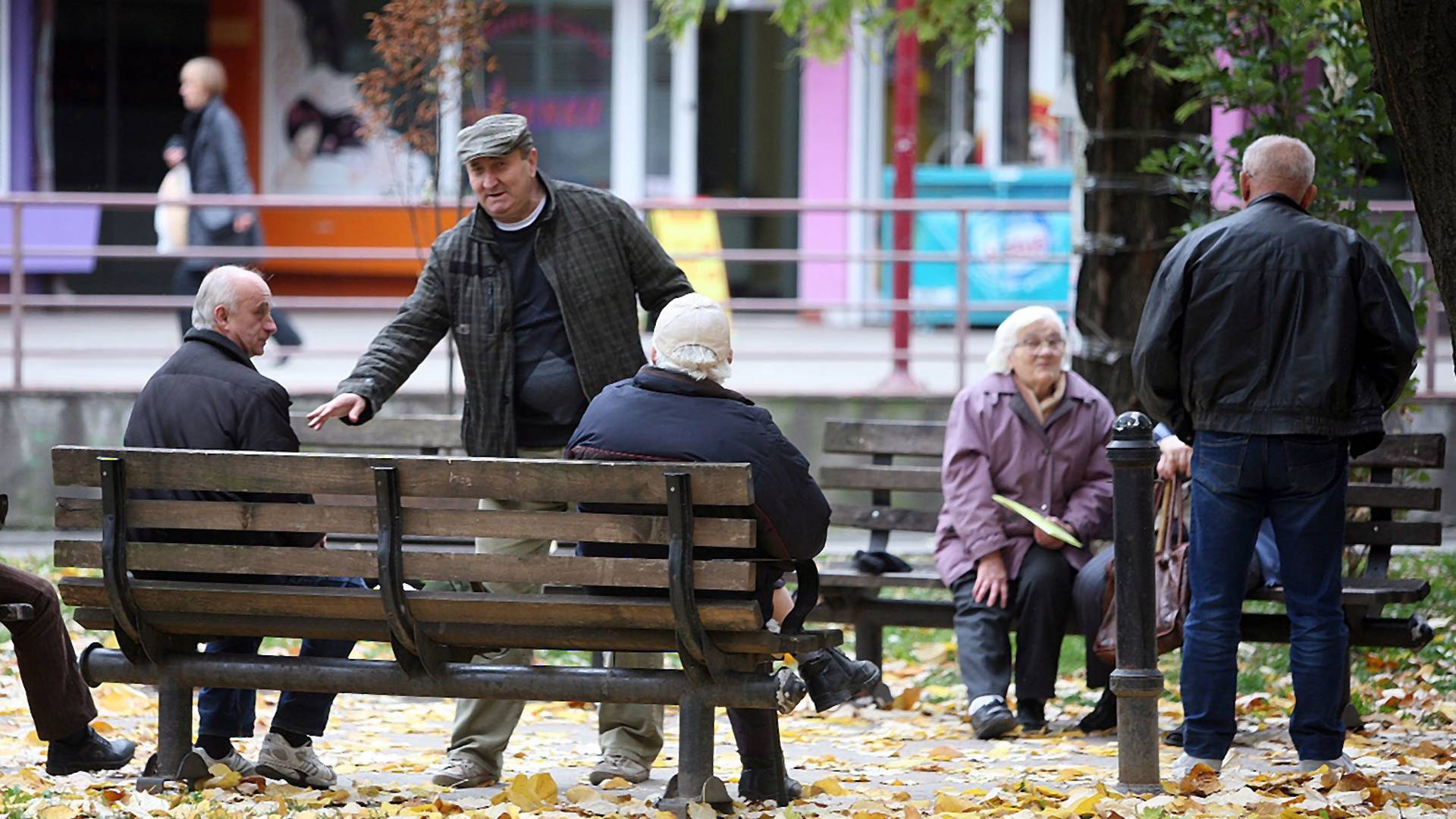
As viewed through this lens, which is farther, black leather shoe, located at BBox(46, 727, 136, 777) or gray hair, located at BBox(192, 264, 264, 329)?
black leather shoe, located at BBox(46, 727, 136, 777)

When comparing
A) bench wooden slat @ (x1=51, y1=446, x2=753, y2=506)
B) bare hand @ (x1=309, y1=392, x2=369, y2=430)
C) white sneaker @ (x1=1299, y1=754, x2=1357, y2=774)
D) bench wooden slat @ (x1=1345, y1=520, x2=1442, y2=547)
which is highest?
bare hand @ (x1=309, y1=392, x2=369, y2=430)

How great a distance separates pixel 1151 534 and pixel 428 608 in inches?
80.3

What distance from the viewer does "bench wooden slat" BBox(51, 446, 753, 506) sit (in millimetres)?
5105

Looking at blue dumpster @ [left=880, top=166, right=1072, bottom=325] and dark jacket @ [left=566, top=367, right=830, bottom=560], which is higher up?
blue dumpster @ [left=880, top=166, right=1072, bottom=325]

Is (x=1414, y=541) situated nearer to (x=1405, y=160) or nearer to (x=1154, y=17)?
(x=1405, y=160)

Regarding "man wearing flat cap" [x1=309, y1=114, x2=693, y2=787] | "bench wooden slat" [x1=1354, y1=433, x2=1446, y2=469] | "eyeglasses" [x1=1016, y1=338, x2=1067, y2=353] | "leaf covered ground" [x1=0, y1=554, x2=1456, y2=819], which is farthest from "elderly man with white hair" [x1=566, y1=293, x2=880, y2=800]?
"bench wooden slat" [x1=1354, y1=433, x2=1446, y2=469]

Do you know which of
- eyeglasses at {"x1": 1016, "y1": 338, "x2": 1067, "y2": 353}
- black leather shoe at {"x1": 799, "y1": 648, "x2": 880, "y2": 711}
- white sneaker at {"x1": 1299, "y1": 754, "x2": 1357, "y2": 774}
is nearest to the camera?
black leather shoe at {"x1": 799, "y1": 648, "x2": 880, "y2": 711}

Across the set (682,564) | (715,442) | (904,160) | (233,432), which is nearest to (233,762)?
(233,432)

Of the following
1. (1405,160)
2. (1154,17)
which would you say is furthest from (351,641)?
(1154,17)

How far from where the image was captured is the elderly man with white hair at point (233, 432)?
18.7 ft

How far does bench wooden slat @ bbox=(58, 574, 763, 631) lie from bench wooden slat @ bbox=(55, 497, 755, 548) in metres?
0.16

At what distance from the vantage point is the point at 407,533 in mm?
5359

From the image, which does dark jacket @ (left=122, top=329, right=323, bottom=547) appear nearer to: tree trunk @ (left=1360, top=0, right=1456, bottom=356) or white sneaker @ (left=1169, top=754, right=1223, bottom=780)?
white sneaker @ (left=1169, top=754, right=1223, bottom=780)

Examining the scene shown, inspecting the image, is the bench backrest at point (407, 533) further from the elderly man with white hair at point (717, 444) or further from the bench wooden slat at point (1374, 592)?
the bench wooden slat at point (1374, 592)
